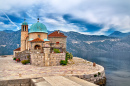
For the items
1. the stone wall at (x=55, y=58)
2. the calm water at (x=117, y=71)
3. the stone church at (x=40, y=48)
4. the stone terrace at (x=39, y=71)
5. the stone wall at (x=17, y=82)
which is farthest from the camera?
the stone wall at (x=55, y=58)

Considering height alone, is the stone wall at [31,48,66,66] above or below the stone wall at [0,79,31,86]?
above

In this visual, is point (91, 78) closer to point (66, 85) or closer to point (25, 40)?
point (66, 85)

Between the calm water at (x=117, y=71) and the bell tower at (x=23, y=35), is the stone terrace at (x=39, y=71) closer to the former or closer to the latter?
the calm water at (x=117, y=71)

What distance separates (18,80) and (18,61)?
1958 cm

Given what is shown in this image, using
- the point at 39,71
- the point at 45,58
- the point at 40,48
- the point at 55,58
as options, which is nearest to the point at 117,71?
the point at 55,58

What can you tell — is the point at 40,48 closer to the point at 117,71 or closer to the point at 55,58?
the point at 55,58

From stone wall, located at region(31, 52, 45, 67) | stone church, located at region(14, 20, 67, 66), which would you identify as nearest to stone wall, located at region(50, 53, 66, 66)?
stone church, located at region(14, 20, 67, 66)

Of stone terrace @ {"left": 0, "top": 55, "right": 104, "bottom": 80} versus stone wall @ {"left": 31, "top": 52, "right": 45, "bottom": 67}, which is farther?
stone wall @ {"left": 31, "top": 52, "right": 45, "bottom": 67}

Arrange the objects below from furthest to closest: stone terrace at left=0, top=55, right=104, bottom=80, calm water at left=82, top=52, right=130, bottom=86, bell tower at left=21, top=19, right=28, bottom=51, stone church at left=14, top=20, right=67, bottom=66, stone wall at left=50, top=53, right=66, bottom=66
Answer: bell tower at left=21, top=19, right=28, bottom=51 → stone wall at left=50, top=53, right=66, bottom=66 → stone church at left=14, top=20, right=67, bottom=66 → calm water at left=82, top=52, right=130, bottom=86 → stone terrace at left=0, top=55, right=104, bottom=80

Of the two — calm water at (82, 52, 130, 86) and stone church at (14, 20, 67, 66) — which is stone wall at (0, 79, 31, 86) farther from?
calm water at (82, 52, 130, 86)

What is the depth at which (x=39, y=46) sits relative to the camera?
3681 cm

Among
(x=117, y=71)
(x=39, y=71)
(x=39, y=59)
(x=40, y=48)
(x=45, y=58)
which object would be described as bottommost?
(x=117, y=71)

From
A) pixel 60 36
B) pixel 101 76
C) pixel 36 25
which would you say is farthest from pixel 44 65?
pixel 60 36

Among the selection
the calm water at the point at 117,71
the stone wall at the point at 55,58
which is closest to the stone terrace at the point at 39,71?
the stone wall at the point at 55,58
